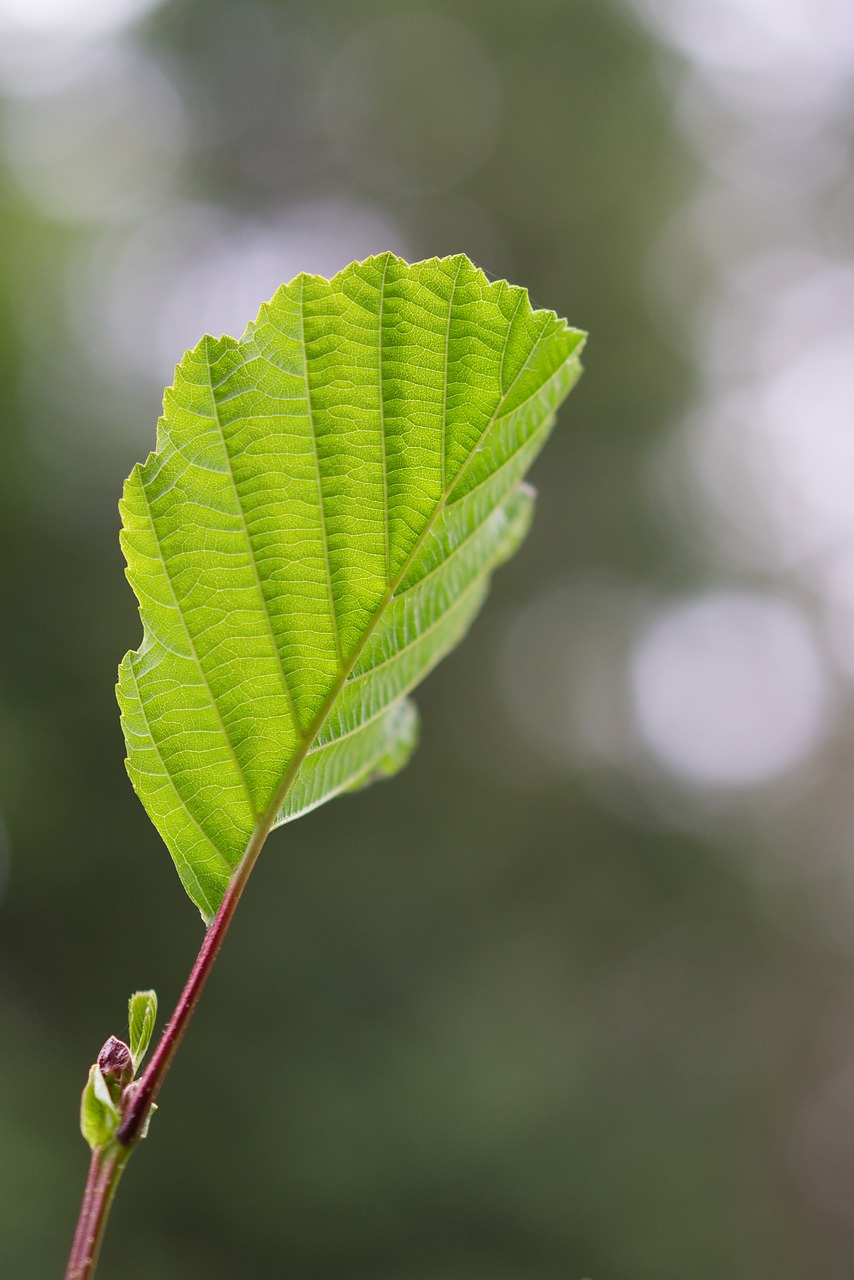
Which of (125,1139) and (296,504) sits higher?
(296,504)

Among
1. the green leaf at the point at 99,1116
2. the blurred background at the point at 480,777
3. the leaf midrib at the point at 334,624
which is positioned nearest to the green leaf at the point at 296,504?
the leaf midrib at the point at 334,624

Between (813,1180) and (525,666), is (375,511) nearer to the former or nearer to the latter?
(525,666)

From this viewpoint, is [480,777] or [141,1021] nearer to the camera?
[141,1021]

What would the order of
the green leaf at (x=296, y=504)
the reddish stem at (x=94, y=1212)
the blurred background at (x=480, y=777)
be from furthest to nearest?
1. the blurred background at (x=480, y=777)
2. the green leaf at (x=296, y=504)
3. the reddish stem at (x=94, y=1212)

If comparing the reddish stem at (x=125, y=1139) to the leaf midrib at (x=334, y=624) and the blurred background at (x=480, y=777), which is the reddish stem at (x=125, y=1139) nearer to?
the leaf midrib at (x=334, y=624)

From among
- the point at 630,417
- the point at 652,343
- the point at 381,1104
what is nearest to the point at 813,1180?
the point at 381,1104

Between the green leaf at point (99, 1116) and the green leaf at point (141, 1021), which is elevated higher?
the green leaf at point (141, 1021)

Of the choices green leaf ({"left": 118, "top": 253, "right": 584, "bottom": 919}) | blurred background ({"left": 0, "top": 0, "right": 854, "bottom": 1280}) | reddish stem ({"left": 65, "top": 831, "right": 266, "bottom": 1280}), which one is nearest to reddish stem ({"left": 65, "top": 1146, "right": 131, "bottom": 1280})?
reddish stem ({"left": 65, "top": 831, "right": 266, "bottom": 1280})

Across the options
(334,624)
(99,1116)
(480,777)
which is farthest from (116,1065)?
(480,777)

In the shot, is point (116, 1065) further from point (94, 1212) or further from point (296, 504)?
point (296, 504)
